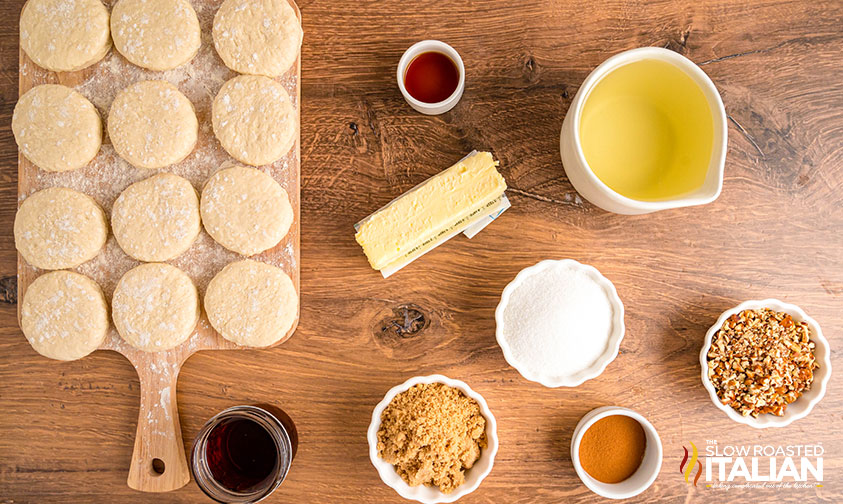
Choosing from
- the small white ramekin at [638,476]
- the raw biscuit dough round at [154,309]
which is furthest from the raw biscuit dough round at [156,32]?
the small white ramekin at [638,476]

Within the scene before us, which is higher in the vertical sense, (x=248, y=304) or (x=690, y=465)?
(x=248, y=304)

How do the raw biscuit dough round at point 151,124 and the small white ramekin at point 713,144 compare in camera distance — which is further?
the raw biscuit dough round at point 151,124

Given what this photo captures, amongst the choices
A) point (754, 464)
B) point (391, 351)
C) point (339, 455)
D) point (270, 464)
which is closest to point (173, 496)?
point (270, 464)

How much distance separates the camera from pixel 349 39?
1145 mm

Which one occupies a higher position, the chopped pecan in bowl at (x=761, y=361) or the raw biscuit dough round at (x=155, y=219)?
the raw biscuit dough round at (x=155, y=219)

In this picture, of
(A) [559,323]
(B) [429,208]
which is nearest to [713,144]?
(A) [559,323]

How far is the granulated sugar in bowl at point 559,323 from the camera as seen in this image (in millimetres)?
1017

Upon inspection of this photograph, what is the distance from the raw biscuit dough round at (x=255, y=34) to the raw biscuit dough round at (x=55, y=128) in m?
0.30

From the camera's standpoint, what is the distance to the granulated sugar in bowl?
1017 millimetres

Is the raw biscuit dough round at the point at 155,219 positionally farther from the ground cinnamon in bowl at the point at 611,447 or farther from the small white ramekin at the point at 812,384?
the small white ramekin at the point at 812,384

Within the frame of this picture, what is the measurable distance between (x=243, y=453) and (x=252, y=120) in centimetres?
67

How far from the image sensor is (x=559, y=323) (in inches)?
39.8

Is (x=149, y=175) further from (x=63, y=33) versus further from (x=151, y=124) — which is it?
(x=63, y=33)

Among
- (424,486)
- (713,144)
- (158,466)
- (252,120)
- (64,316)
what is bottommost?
(158,466)
